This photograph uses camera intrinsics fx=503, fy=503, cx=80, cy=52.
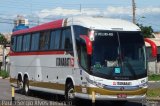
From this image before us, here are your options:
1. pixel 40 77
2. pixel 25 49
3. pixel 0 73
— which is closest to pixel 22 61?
pixel 25 49

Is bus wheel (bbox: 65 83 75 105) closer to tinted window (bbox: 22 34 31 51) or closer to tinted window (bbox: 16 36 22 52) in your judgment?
tinted window (bbox: 22 34 31 51)

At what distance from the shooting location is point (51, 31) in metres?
22.5

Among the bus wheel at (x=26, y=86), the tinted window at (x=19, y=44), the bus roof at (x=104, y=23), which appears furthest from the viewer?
the tinted window at (x=19, y=44)

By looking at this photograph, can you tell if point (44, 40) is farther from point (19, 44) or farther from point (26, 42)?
point (19, 44)

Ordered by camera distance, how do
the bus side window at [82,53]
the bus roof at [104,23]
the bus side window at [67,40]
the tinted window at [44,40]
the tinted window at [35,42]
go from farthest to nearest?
the tinted window at [35,42] < the tinted window at [44,40] < the bus side window at [67,40] < the bus roof at [104,23] < the bus side window at [82,53]

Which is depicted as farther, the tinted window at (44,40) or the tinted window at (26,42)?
the tinted window at (26,42)

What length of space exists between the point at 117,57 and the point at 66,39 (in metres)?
2.95

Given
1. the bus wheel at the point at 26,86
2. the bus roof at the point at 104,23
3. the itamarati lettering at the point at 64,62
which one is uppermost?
the bus roof at the point at 104,23

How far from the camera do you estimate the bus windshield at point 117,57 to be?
59.1ft

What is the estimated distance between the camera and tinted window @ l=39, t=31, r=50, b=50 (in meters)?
22.9

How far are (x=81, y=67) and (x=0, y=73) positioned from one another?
144 feet

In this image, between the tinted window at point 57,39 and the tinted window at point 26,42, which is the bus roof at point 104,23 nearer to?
the tinted window at point 57,39

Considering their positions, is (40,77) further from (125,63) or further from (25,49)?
(125,63)

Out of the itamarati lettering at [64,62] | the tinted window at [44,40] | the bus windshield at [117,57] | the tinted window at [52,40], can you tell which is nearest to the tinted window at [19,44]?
the tinted window at [44,40]
